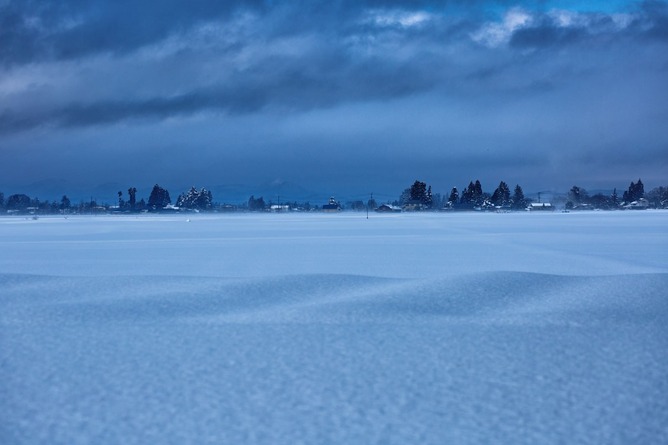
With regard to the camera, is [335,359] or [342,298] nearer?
[335,359]

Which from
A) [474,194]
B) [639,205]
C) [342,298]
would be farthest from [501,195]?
[342,298]

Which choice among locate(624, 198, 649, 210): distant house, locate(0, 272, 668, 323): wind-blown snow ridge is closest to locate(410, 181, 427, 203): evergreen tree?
locate(624, 198, 649, 210): distant house

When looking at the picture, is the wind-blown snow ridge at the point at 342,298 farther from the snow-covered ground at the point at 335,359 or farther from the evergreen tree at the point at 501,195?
the evergreen tree at the point at 501,195

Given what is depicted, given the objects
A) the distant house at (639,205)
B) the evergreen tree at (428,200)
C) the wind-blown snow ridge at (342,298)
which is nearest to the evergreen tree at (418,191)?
the evergreen tree at (428,200)

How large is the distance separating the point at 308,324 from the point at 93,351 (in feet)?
7.24

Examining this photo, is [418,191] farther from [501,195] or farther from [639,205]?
[639,205]

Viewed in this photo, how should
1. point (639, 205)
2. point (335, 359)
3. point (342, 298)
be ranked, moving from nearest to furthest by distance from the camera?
point (335, 359) → point (342, 298) → point (639, 205)

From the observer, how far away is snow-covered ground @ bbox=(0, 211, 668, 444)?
12.3ft

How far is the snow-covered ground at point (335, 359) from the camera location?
3760 millimetres

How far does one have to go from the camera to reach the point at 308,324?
652 cm

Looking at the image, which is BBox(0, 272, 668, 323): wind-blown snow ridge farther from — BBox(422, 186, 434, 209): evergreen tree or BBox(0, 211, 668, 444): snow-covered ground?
BBox(422, 186, 434, 209): evergreen tree

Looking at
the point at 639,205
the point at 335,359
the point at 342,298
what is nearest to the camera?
the point at 335,359

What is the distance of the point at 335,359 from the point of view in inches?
204

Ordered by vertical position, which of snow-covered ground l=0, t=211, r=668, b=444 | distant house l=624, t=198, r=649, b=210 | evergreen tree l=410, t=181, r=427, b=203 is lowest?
snow-covered ground l=0, t=211, r=668, b=444
